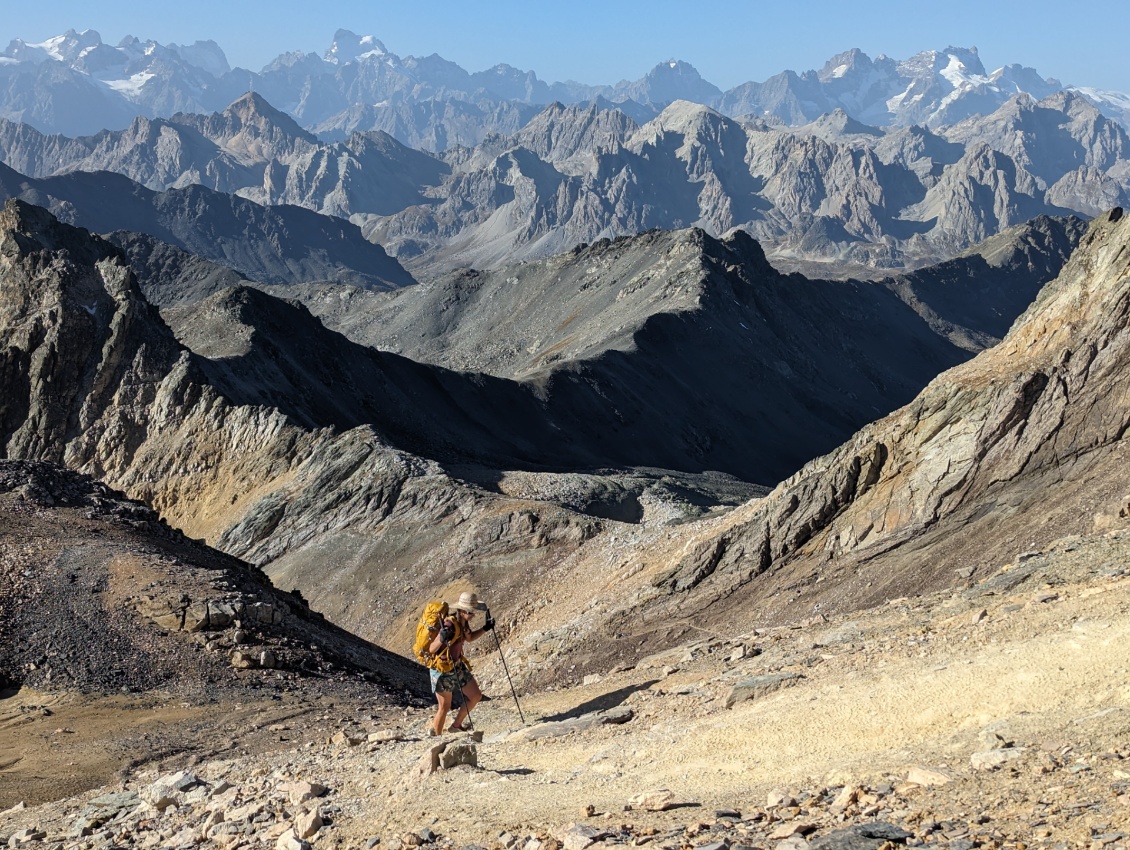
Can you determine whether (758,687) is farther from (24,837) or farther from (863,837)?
(24,837)

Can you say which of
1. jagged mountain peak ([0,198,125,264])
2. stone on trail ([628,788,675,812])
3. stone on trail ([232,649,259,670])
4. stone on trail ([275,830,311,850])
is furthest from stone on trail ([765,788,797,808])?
jagged mountain peak ([0,198,125,264])

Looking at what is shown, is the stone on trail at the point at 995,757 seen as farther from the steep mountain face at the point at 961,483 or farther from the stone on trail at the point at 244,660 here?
the stone on trail at the point at 244,660

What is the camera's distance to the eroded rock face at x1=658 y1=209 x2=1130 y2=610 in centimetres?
2739

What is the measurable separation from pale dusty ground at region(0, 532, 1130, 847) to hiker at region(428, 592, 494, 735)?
0.59 meters

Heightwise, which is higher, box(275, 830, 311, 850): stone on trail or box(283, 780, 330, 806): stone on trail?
box(283, 780, 330, 806): stone on trail

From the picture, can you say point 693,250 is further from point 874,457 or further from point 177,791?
point 177,791

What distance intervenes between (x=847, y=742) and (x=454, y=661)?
244 inches

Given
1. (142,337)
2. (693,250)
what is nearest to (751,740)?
(142,337)

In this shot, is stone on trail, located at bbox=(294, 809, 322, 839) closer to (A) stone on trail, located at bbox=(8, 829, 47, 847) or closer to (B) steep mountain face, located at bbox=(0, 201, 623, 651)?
(A) stone on trail, located at bbox=(8, 829, 47, 847)

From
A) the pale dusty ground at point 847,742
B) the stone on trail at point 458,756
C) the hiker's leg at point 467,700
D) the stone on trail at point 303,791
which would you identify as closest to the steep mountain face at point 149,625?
the pale dusty ground at point 847,742

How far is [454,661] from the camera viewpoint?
54.8 ft

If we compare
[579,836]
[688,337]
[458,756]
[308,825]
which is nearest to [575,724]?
[458,756]

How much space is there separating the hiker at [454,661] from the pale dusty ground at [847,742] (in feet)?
1.93

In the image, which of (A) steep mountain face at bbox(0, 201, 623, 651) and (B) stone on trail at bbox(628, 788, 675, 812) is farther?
(A) steep mountain face at bbox(0, 201, 623, 651)
